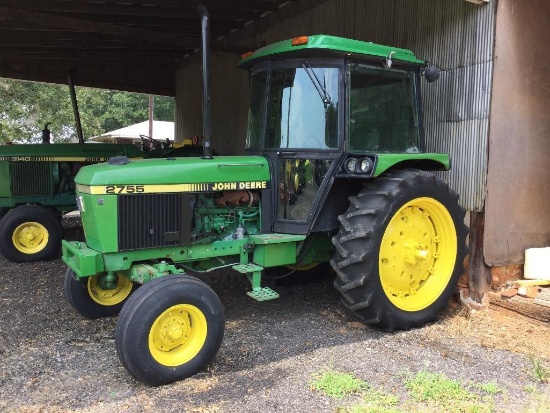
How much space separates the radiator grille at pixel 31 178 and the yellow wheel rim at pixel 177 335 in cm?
500

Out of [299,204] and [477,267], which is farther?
[477,267]

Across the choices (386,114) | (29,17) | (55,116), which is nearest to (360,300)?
(386,114)

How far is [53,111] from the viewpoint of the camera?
27.6m

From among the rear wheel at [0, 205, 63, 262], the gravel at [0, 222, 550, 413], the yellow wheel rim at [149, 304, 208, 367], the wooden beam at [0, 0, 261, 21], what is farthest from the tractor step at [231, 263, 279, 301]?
the wooden beam at [0, 0, 261, 21]

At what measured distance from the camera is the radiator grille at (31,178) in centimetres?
747

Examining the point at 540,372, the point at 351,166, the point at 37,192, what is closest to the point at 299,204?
the point at 351,166

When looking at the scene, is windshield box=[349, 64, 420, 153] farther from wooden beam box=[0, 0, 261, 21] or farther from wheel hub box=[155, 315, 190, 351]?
wooden beam box=[0, 0, 261, 21]

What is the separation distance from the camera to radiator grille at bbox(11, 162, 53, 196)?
7.47 metres

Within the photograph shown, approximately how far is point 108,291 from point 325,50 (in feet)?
8.89

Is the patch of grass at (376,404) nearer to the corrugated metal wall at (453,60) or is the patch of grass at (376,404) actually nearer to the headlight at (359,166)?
the headlight at (359,166)

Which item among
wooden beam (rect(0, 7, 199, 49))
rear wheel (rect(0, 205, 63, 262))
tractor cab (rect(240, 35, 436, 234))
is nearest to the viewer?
tractor cab (rect(240, 35, 436, 234))

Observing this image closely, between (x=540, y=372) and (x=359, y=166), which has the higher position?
(x=359, y=166)

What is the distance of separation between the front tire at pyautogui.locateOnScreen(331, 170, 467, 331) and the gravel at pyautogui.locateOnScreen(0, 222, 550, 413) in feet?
0.79

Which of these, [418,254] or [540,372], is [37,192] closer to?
[418,254]
